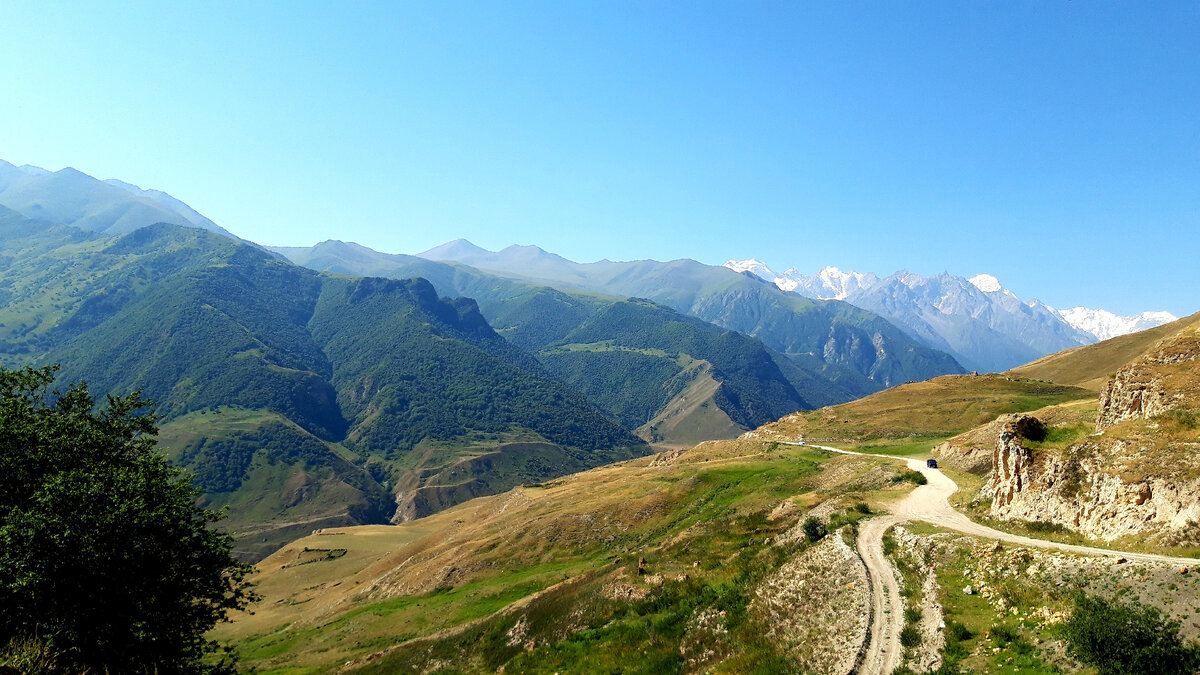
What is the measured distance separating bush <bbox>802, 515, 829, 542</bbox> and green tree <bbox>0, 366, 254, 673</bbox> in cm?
3202

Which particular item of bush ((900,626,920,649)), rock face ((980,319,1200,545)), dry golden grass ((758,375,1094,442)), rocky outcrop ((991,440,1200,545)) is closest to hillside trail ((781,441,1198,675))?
bush ((900,626,920,649))

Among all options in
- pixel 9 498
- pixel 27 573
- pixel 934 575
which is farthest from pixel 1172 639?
pixel 9 498

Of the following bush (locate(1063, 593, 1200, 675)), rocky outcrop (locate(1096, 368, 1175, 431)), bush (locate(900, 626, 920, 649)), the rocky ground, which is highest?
rocky outcrop (locate(1096, 368, 1175, 431))

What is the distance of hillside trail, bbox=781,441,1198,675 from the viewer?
2248cm

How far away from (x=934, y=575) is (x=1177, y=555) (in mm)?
8690

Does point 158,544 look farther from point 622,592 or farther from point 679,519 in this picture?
point 679,519

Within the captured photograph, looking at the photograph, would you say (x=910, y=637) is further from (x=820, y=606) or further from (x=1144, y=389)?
(x=1144, y=389)

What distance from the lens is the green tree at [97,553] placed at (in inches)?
981

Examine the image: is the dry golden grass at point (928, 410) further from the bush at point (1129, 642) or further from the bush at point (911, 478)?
the bush at point (1129, 642)

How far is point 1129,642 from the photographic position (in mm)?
17391

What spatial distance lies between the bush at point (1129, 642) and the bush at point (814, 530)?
1580 cm

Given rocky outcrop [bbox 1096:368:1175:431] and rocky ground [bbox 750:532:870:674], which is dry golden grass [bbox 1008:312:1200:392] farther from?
rocky ground [bbox 750:532:870:674]

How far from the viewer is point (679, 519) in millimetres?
56875

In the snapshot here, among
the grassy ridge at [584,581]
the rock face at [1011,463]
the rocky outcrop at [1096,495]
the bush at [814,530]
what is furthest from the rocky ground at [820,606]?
the rock face at [1011,463]
